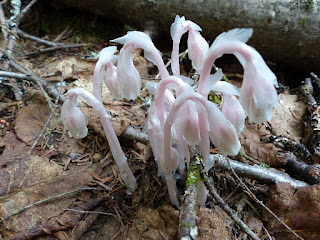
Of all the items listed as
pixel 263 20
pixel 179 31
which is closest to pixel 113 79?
pixel 179 31

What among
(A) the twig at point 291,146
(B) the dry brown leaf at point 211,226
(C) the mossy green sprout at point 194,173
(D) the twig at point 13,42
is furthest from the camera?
(D) the twig at point 13,42

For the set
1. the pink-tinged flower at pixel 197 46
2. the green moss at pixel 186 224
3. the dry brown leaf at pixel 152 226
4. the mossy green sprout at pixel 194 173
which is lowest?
the dry brown leaf at pixel 152 226

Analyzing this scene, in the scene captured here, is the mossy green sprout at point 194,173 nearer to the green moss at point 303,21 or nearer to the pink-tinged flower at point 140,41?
the pink-tinged flower at point 140,41

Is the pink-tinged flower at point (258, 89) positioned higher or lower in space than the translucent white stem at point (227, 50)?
lower

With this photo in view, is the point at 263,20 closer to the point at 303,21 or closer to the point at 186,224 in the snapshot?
the point at 303,21

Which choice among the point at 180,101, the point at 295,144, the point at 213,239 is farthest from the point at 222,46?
the point at 295,144

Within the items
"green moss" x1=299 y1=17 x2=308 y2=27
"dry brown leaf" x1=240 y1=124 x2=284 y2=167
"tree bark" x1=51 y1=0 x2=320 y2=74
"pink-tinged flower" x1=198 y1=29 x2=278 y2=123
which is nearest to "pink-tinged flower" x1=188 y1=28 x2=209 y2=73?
"pink-tinged flower" x1=198 y1=29 x2=278 y2=123

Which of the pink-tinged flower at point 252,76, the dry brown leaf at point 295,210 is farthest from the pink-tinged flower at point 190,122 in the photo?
the dry brown leaf at point 295,210
